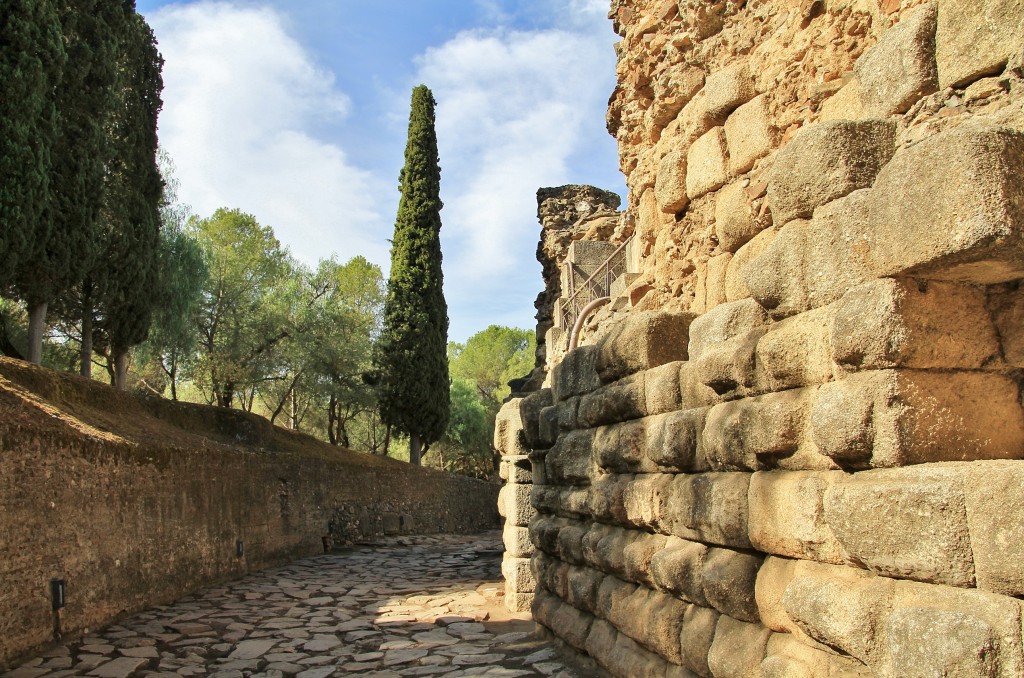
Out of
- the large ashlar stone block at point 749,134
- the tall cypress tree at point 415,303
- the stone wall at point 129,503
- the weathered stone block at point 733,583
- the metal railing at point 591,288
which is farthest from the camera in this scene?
the tall cypress tree at point 415,303

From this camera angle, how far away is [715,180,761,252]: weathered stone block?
12.5 feet

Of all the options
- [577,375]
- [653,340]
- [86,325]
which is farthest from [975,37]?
[86,325]

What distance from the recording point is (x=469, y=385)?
42469 mm

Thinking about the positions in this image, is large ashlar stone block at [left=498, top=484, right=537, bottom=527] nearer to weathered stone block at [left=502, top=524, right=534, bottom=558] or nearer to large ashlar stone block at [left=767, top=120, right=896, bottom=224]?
weathered stone block at [left=502, top=524, right=534, bottom=558]

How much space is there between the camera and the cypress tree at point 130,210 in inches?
696

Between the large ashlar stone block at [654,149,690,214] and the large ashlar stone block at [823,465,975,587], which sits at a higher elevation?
the large ashlar stone block at [654,149,690,214]

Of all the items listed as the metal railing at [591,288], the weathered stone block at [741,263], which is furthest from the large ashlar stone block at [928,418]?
the metal railing at [591,288]

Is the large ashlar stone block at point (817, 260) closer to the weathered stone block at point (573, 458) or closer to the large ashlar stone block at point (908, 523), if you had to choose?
the large ashlar stone block at point (908, 523)

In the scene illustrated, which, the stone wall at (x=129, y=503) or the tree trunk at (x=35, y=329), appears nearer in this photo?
the stone wall at (x=129, y=503)

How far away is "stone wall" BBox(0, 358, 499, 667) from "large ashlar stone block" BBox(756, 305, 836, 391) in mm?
6163

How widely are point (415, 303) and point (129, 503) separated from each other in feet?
57.1

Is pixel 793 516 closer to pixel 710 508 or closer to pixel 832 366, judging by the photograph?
pixel 832 366

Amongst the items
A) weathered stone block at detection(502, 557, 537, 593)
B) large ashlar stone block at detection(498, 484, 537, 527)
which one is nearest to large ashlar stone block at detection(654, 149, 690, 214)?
large ashlar stone block at detection(498, 484, 537, 527)

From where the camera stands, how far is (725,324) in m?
3.56
